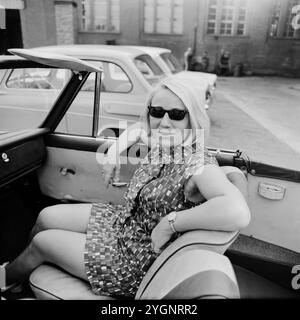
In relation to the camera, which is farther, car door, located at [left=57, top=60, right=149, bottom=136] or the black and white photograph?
car door, located at [left=57, top=60, right=149, bottom=136]

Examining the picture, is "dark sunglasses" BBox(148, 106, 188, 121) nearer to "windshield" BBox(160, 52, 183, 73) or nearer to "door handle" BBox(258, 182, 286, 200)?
"door handle" BBox(258, 182, 286, 200)

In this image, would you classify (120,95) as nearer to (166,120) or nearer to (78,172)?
(78,172)

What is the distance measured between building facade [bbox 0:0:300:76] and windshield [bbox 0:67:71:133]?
14215mm

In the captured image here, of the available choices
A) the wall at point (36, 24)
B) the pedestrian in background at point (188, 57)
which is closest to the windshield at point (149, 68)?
the wall at point (36, 24)

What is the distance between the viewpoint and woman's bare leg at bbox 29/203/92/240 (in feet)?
5.98

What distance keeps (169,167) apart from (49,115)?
50.3 inches

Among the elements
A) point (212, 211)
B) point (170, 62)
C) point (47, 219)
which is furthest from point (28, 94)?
point (170, 62)

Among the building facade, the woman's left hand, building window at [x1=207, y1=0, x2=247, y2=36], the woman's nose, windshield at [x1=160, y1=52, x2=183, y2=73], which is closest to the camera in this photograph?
the woman's left hand

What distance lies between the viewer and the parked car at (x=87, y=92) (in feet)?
8.69

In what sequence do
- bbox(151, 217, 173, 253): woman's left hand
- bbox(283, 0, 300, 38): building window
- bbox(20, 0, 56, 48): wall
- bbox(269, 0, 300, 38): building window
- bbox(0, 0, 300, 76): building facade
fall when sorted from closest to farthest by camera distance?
bbox(151, 217, 173, 253): woman's left hand → bbox(20, 0, 56, 48): wall → bbox(283, 0, 300, 38): building window → bbox(269, 0, 300, 38): building window → bbox(0, 0, 300, 76): building facade

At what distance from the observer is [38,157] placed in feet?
7.87

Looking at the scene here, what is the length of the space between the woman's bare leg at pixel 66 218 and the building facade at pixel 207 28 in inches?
635

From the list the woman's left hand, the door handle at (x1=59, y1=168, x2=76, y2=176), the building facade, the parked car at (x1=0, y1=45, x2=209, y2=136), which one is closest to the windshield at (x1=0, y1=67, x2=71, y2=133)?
the parked car at (x1=0, y1=45, x2=209, y2=136)

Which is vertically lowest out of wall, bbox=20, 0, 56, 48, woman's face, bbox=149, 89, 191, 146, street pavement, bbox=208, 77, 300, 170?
street pavement, bbox=208, 77, 300, 170
